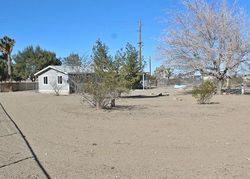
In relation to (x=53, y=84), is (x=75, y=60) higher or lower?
higher

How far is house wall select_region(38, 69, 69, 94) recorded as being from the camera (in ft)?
164

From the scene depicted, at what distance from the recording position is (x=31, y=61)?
84.8 metres

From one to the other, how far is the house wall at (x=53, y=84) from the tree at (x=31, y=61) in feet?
97.0

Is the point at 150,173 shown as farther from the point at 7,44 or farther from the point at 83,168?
the point at 7,44

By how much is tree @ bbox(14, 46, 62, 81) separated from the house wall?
97.0 feet

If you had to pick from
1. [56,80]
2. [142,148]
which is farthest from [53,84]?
[142,148]

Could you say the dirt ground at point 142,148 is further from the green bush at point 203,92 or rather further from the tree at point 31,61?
the tree at point 31,61

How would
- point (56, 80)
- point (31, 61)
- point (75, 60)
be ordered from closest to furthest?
point (75, 60), point (56, 80), point (31, 61)

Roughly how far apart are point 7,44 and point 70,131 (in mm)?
58280

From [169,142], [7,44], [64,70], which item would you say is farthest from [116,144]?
[7,44]

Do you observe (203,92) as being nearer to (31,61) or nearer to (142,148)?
(142,148)

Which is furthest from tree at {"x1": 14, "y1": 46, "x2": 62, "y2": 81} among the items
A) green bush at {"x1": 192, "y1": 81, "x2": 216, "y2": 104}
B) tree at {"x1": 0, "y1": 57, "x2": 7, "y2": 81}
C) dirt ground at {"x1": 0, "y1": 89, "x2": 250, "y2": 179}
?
dirt ground at {"x1": 0, "y1": 89, "x2": 250, "y2": 179}

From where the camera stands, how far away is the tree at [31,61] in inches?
3337

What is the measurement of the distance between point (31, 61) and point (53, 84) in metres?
35.4
